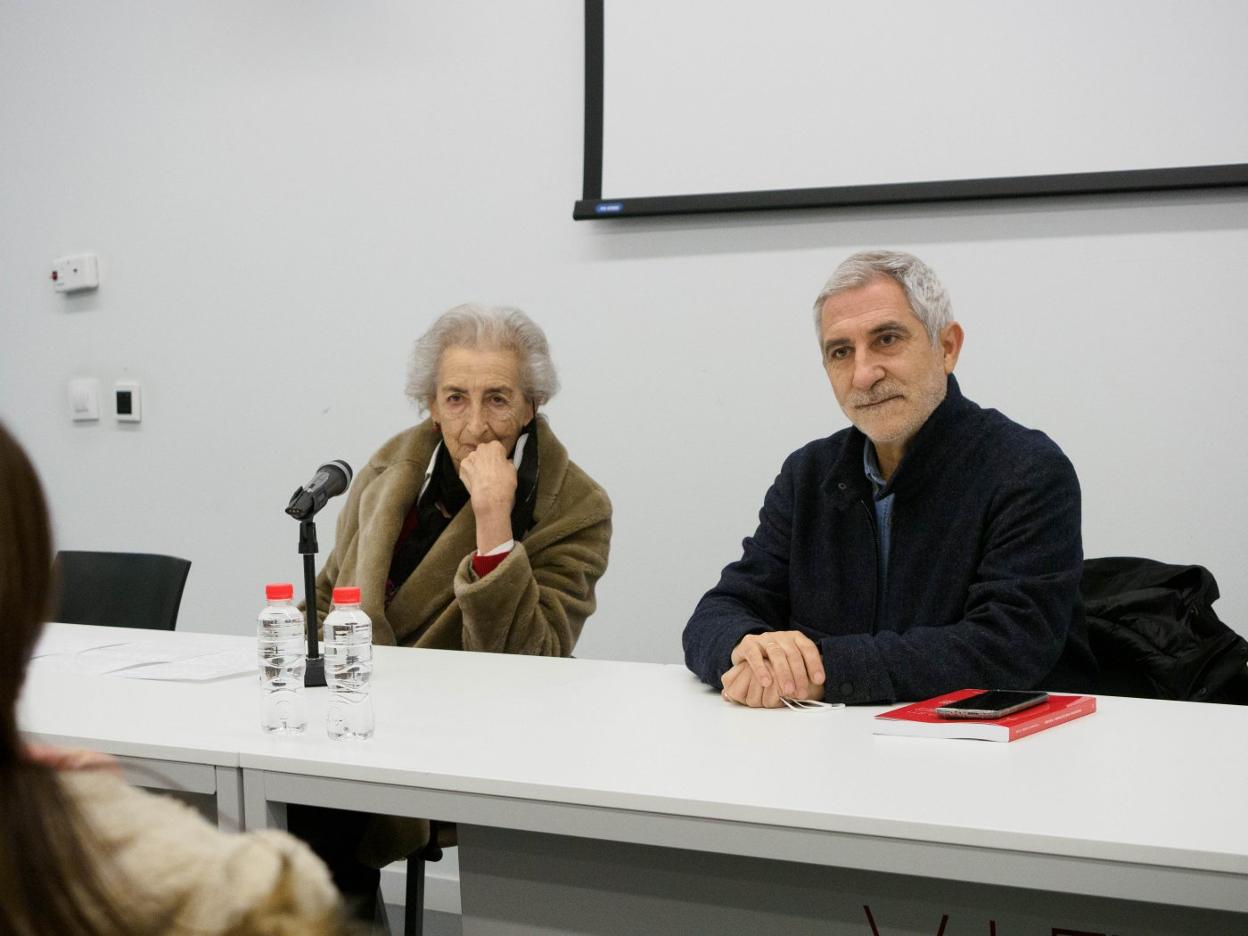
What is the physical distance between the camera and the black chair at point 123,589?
2537 millimetres

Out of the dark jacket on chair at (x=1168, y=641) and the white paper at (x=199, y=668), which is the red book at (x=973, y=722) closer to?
the dark jacket on chair at (x=1168, y=641)

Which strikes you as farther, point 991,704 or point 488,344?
point 488,344

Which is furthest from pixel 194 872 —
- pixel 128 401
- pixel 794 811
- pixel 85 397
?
pixel 85 397

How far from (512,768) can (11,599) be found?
0.85 m

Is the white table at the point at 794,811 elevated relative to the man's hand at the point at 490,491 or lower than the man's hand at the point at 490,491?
lower

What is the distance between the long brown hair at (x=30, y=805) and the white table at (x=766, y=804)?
598 millimetres

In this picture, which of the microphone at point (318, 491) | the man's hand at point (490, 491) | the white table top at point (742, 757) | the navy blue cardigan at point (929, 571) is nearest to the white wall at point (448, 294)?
the man's hand at point (490, 491)

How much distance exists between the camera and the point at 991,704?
4.93 ft

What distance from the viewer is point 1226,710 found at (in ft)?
5.29

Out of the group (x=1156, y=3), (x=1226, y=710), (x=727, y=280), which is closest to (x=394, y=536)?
(x=727, y=280)

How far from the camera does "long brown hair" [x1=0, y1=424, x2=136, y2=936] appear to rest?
21.3 inches

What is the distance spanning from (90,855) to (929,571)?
1500 millimetres

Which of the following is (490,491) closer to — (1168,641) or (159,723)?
(159,723)

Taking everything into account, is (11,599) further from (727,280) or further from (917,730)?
(727,280)
